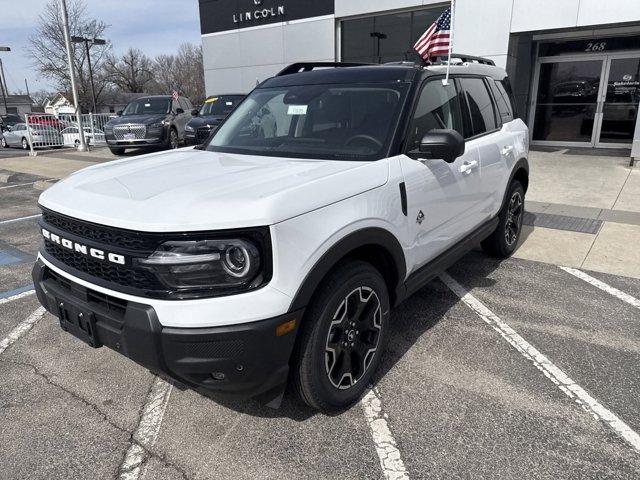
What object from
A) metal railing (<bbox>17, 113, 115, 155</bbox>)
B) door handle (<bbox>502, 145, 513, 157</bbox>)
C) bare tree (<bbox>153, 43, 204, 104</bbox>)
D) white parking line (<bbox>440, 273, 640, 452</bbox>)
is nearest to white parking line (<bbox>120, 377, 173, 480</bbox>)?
white parking line (<bbox>440, 273, 640, 452</bbox>)

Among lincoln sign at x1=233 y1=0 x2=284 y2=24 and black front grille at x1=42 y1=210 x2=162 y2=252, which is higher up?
lincoln sign at x1=233 y1=0 x2=284 y2=24

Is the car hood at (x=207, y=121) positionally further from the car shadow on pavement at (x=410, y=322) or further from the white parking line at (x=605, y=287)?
the white parking line at (x=605, y=287)

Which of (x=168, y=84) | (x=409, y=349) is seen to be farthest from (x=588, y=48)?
(x=168, y=84)

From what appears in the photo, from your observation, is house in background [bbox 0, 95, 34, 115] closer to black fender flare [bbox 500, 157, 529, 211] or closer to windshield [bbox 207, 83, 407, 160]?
windshield [bbox 207, 83, 407, 160]

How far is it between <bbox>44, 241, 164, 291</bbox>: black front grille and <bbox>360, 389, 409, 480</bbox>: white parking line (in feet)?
4.41

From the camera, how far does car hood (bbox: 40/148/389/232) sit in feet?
6.86

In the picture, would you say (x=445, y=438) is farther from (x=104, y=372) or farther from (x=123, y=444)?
(x=104, y=372)

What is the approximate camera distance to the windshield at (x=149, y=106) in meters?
15.0

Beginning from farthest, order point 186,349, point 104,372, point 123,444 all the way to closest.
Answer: point 104,372 < point 123,444 < point 186,349

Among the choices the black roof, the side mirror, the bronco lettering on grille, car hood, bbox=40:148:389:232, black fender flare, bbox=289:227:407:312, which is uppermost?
the black roof

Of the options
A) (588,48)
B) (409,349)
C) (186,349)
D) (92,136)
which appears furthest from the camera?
(92,136)

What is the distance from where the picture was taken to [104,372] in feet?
10.3

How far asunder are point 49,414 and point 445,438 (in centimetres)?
219

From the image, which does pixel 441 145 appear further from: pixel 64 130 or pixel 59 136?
pixel 59 136
